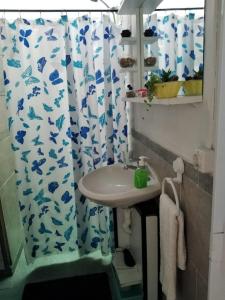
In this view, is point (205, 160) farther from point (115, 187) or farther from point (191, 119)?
point (115, 187)

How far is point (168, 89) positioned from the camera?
3.62ft

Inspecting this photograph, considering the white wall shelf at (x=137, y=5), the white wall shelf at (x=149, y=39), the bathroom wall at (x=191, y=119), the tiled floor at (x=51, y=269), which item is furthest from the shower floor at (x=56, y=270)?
the white wall shelf at (x=137, y=5)

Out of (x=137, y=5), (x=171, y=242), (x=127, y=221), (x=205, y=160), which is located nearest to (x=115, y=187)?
(x=127, y=221)

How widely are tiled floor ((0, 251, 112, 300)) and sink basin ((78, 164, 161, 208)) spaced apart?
30.9 inches

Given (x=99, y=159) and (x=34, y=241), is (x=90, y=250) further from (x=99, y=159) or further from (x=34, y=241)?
(x=99, y=159)

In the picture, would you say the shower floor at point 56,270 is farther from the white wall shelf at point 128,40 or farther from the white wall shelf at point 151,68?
the white wall shelf at point 128,40

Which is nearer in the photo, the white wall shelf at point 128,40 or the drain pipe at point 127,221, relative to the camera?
the white wall shelf at point 128,40

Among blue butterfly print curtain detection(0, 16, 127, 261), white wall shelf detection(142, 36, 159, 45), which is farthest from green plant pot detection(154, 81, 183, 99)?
blue butterfly print curtain detection(0, 16, 127, 261)

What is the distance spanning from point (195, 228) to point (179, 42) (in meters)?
0.84

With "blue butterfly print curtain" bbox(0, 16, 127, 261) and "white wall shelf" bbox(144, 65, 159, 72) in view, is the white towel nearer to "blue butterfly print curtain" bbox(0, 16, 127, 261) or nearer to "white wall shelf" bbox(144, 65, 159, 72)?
"white wall shelf" bbox(144, 65, 159, 72)

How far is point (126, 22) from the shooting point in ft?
6.31

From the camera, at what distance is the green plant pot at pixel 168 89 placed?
1091 mm

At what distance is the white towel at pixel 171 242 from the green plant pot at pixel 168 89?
19.4 inches

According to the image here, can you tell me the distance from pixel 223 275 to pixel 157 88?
79 centimetres
